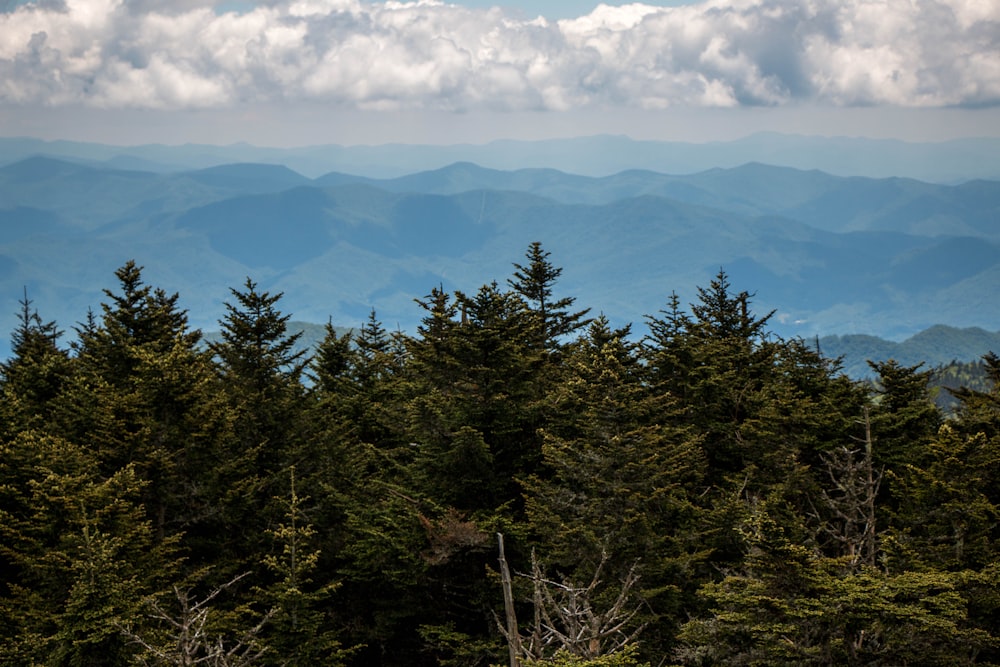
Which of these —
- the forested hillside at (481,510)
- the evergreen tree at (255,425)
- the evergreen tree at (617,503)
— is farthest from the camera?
the evergreen tree at (255,425)

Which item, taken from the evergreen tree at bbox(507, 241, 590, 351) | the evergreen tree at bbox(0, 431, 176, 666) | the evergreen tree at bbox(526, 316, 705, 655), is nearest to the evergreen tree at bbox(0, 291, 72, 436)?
the evergreen tree at bbox(0, 431, 176, 666)

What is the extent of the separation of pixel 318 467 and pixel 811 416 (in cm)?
1614

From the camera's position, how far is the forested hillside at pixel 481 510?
14680 mm

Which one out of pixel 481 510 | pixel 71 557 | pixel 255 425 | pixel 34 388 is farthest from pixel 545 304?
pixel 71 557

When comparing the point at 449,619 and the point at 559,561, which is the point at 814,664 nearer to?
the point at 559,561

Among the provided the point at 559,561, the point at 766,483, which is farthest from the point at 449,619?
the point at 766,483

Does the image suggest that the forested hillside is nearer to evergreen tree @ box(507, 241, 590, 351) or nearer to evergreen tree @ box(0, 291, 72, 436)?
evergreen tree @ box(0, 291, 72, 436)

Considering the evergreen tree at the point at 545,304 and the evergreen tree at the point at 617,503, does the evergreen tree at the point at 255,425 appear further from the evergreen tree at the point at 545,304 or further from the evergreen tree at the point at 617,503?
the evergreen tree at the point at 545,304

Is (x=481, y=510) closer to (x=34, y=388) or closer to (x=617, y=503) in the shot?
(x=617, y=503)

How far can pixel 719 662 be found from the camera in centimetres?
1479

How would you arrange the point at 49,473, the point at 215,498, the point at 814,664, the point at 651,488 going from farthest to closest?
the point at 215,498, the point at 651,488, the point at 49,473, the point at 814,664

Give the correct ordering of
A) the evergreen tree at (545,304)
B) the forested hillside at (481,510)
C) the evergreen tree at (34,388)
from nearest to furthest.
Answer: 1. the forested hillside at (481,510)
2. the evergreen tree at (34,388)
3. the evergreen tree at (545,304)

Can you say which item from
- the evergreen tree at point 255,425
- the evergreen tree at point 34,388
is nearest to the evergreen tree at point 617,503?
the evergreen tree at point 255,425

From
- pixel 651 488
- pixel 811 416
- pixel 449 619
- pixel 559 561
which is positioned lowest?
pixel 449 619
